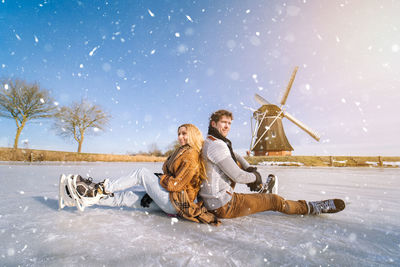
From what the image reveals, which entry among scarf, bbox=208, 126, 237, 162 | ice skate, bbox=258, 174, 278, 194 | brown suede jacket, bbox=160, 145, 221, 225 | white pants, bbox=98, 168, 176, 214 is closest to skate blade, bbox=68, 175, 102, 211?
white pants, bbox=98, 168, 176, 214

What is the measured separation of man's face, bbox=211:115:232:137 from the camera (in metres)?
2.23

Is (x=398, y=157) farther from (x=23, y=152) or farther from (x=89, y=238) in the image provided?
(x=23, y=152)

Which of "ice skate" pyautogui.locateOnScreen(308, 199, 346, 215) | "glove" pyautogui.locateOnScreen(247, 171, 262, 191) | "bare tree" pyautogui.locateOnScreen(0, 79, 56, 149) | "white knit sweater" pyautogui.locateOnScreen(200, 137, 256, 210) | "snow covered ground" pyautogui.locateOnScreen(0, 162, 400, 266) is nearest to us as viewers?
"snow covered ground" pyautogui.locateOnScreen(0, 162, 400, 266)

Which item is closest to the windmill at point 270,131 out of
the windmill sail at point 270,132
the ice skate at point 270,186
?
the windmill sail at point 270,132

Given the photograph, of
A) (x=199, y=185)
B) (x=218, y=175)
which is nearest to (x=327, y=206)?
(x=218, y=175)

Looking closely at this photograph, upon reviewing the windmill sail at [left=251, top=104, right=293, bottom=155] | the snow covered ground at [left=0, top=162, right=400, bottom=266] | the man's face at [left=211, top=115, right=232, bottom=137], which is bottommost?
the snow covered ground at [left=0, top=162, right=400, bottom=266]

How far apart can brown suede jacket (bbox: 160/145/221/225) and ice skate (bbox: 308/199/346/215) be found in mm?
1231

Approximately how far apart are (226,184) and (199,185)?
0.29 m

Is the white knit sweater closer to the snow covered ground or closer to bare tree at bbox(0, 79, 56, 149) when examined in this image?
the snow covered ground

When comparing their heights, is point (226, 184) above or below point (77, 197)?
above

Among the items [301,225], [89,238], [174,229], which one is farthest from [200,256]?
[301,225]

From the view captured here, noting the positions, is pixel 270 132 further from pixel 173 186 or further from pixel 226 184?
pixel 173 186

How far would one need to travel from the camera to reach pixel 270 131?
2478 cm

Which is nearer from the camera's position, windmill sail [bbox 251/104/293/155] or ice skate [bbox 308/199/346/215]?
ice skate [bbox 308/199/346/215]
